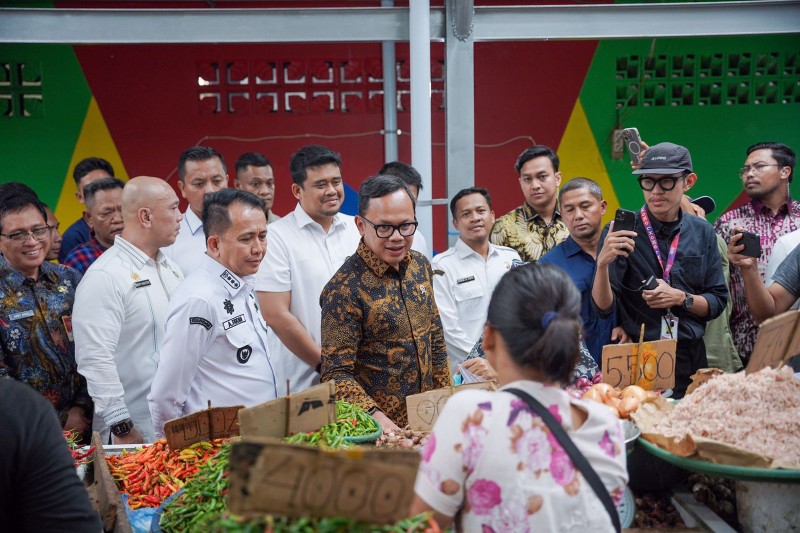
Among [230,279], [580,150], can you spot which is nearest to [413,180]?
[230,279]

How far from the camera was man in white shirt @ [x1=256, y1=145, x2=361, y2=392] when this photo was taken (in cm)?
348

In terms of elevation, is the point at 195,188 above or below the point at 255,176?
below

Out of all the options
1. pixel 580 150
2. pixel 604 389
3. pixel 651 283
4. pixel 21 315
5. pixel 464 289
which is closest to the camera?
pixel 604 389

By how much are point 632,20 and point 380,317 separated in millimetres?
2883

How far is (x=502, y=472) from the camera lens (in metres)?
1.42

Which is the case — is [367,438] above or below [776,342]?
below

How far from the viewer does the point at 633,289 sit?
3.17 m

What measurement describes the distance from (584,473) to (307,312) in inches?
90.3

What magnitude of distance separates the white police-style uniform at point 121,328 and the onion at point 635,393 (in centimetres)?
196

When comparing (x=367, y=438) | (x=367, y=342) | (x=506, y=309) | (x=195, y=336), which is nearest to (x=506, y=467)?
(x=506, y=309)

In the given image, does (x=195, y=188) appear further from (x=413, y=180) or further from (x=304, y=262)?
(x=413, y=180)

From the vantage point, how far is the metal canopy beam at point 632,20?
4.35 meters

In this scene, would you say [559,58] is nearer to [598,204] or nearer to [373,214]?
[598,204]

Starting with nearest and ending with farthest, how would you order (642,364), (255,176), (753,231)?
(642,364) < (753,231) < (255,176)
